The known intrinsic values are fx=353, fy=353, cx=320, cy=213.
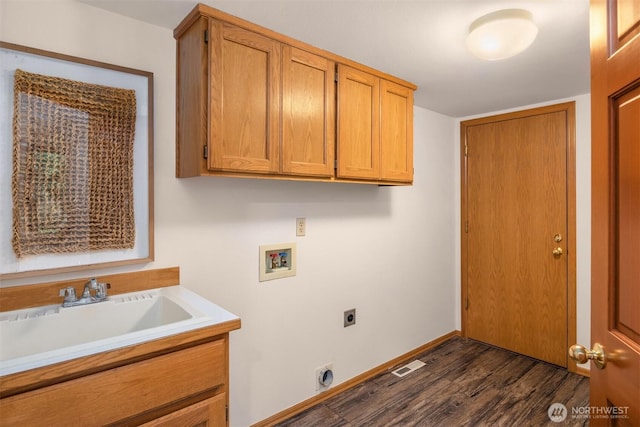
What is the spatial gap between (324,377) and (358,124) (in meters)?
1.63

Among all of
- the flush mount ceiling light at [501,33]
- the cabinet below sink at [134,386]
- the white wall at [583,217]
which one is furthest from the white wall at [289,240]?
the flush mount ceiling light at [501,33]

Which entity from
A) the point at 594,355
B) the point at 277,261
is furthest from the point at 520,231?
the point at 594,355

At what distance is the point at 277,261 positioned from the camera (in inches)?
82.8

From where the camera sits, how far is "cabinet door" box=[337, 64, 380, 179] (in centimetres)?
198

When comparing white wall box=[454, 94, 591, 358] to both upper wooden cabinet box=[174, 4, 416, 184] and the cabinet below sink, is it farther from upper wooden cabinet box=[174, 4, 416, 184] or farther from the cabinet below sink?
the cabinet below sink

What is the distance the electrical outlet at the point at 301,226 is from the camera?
2.19 m

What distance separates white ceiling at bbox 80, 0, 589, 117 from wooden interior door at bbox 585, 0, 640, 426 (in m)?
0.74

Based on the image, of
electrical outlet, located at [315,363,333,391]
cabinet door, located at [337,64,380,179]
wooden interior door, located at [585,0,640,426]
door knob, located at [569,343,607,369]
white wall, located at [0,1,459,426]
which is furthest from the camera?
electrical outlet, located at [315,363,333,391]

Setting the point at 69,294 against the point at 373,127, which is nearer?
the point at 69,294

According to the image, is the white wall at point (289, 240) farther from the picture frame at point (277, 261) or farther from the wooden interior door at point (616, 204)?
the wooden interior door at point (616, 204)

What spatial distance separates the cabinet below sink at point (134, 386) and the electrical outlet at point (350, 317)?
1.31 metres

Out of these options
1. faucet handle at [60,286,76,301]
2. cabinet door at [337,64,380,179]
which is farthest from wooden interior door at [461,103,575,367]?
faucet handle at [60,286,76,301]

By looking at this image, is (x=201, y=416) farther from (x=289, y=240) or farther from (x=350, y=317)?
(x=350, y=317)

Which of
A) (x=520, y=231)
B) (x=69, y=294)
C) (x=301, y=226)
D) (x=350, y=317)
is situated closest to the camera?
(x=69, y=294)
